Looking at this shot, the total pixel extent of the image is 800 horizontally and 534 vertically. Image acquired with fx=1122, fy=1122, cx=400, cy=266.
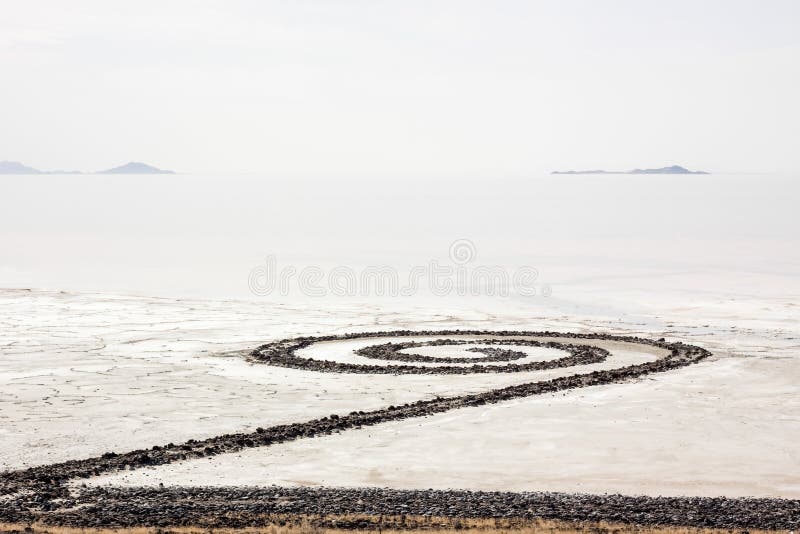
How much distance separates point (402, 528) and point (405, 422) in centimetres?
1058

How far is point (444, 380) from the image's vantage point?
38.7 meters

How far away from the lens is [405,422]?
105 feet

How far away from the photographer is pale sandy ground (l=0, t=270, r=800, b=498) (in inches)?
1050

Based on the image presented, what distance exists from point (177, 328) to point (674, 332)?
23.1 m

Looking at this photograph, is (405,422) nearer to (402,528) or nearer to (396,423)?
(396,423)

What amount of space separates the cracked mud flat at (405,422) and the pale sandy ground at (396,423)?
0.08 meters

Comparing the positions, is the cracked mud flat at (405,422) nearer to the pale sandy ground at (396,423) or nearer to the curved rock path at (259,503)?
the pale sandy ground at (396,423)

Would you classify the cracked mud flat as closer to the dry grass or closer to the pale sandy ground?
the pale sandy ground

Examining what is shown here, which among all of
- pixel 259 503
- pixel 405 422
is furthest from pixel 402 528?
pixel 405 422

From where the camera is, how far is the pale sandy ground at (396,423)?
26672mm

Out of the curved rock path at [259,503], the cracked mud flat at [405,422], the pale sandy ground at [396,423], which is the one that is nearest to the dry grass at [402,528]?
the curved rock path at [259,503]

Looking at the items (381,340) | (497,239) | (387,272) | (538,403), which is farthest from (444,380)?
(497,239)

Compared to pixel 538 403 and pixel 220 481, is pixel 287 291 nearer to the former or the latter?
pixel 538 403

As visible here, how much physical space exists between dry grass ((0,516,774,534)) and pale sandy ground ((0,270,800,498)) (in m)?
3.79
